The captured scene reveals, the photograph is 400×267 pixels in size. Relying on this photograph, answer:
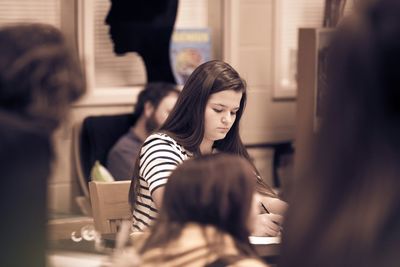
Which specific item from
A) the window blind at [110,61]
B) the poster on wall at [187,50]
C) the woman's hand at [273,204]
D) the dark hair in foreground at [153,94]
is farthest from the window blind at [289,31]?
the woman's hand at [273,204]

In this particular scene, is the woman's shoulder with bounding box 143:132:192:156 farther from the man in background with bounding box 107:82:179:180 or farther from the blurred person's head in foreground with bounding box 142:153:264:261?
the man in background with bounding box 107:82:179:180

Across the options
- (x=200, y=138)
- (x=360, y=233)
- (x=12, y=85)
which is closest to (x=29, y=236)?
(x=12, y=85)

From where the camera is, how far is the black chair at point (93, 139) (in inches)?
197

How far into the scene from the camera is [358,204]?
1.24 metres

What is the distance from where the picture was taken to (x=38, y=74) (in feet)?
5.44

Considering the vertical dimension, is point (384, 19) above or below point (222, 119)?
above

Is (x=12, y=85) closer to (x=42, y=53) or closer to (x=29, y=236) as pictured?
(x=42, y=53)

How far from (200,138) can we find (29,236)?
60.0 inches

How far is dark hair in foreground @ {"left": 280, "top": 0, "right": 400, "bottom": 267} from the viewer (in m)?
1.22

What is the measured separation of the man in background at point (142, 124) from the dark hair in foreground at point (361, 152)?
3.54 m

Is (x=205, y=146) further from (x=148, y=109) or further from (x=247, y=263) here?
(x=148, y=109)

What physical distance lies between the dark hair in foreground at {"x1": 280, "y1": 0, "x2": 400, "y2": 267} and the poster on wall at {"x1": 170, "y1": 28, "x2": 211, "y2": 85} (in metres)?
4.25

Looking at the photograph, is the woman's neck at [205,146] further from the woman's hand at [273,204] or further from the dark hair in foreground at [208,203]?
the dark hair in foreground at [208,203]

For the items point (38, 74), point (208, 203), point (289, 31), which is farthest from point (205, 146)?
point (289, 31)
